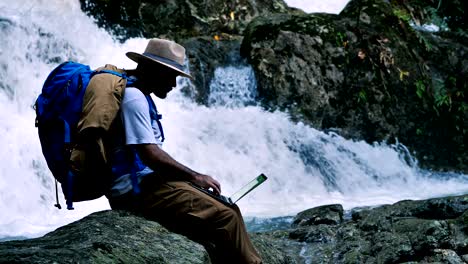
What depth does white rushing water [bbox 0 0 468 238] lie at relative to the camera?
870 cm

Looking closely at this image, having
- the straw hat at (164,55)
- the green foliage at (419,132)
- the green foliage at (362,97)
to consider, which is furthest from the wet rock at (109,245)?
the green foliage at (419,132)

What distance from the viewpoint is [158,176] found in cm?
353

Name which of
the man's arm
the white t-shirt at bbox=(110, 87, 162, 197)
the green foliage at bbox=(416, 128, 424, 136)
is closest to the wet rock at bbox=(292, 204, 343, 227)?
the man's arm

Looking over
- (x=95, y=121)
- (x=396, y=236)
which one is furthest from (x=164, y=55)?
(x=396, y=236)

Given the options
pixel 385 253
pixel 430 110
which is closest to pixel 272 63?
pixel 430 110

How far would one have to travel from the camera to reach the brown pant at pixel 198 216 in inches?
137

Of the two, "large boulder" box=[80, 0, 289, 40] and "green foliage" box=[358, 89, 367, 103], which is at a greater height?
"large boulder" box=[80, 0, 289, 40]

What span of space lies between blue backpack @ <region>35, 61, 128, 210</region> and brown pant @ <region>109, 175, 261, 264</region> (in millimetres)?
295

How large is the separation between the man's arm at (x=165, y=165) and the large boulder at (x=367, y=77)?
8050 millimetres

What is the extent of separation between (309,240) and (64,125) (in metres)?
3.05

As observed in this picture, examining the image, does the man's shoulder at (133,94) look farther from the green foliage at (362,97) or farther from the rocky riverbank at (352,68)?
the green foliage at (362,97)

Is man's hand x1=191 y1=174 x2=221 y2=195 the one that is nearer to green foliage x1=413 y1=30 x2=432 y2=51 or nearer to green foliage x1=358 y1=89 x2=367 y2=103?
green foliage x1=358 y1=89 x2=367 y2=103

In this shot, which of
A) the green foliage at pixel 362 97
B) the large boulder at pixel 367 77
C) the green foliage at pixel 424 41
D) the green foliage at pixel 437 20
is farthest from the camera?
the green foliage at pixel 437 20

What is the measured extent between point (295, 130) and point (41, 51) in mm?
4388
